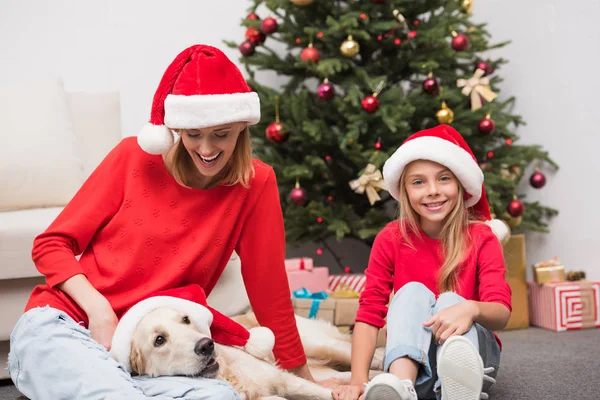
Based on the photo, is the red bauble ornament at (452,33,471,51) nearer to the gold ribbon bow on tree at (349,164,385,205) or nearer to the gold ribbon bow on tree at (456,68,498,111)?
the gold ribbon bow on tree at (456,68,498,111)

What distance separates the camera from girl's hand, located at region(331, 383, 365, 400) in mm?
1563

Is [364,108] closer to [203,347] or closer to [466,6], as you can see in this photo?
[466,6]

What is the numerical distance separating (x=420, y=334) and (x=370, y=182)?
169 centimetres

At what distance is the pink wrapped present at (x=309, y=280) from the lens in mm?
2957

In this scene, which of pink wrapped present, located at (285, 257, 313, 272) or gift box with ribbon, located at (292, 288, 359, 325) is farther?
pink wrapped present, located at (285, 257, 313, 272)

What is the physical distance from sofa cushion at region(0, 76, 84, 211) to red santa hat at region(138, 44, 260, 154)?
1.11 m

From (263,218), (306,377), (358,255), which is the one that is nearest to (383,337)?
(306,377)

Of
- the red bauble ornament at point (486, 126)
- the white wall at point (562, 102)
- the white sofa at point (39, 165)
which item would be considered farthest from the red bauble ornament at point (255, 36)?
the white wall at point (562, 102)

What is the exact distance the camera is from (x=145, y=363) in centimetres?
150

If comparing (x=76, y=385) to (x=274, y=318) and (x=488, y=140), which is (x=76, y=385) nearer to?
(x=274, y=318)

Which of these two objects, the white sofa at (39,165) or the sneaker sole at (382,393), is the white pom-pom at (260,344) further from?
the white sofa at (39,165)

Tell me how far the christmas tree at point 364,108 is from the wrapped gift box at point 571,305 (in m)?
0.43

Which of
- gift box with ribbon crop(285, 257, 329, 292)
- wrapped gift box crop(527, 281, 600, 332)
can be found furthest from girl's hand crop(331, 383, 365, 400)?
wrapped gift box crop(527, 281, 600, 332)

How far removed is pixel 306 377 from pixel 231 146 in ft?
2.12
